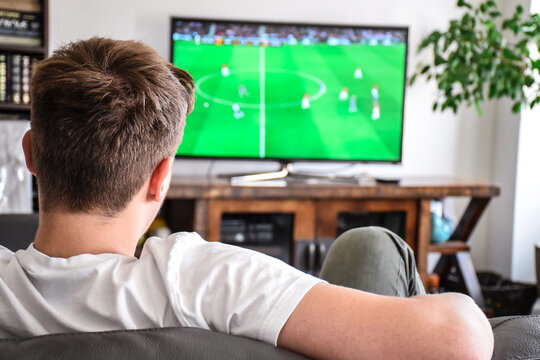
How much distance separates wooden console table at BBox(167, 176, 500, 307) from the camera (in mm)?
3039

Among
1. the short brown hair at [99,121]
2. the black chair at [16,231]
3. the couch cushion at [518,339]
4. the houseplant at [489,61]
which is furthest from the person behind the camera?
the houseplant at [489,61]

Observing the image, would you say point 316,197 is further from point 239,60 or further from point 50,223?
point 50,223

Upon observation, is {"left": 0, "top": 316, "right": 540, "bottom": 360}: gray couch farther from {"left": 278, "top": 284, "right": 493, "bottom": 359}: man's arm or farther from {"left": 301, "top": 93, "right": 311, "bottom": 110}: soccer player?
{"left": 301, "top": 93, "right": 311, "bottom": 110}: soccer player

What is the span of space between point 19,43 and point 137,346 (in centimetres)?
276

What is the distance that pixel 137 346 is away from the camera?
0.66 meters

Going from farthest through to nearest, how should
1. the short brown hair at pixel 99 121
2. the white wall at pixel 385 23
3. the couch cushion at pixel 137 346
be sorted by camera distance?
the white wall at pixel 385 23
the short brown hair at pixel 99 121
the couch cushion at pixel 137 346

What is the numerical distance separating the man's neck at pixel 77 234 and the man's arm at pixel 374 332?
0.96 feet

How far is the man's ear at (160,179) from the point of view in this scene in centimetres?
95

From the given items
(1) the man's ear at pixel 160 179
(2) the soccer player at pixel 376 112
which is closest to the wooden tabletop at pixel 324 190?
(2) the soccer player at pixel 376 112

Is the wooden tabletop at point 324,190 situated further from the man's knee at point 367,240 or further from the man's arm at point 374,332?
the man's arm at point 374,332

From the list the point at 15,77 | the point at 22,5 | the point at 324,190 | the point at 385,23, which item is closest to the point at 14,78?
the point at 15,77

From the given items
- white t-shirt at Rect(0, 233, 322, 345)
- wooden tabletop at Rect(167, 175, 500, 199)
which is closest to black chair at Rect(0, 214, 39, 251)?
white t-shirt at Rect(0, 233, 322, 345)

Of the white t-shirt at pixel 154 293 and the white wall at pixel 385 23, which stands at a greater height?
the white wall at pixel 385 23

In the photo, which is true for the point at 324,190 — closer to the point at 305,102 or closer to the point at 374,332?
the point at 305,102
